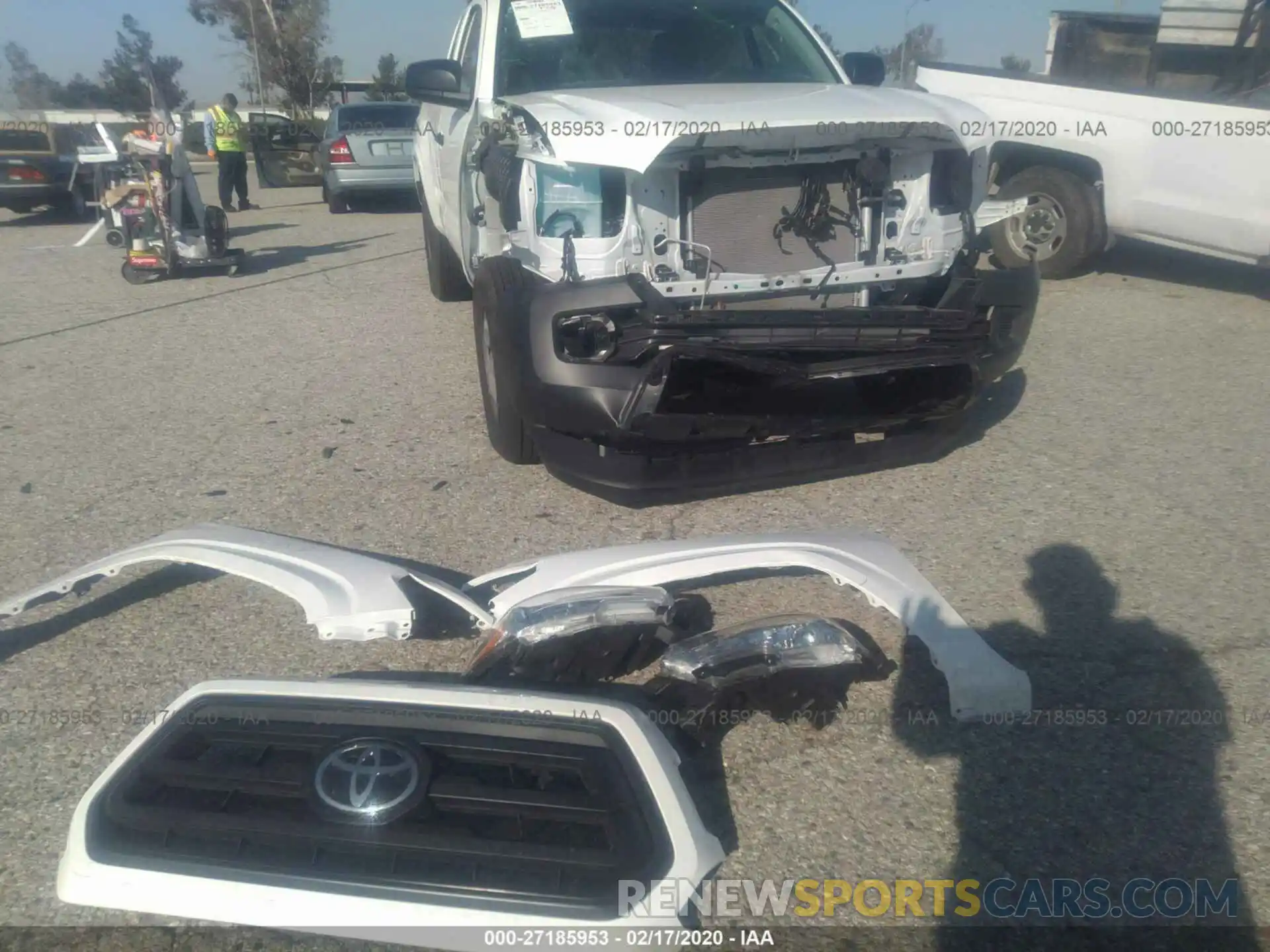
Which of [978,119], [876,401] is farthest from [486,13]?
[876,401]

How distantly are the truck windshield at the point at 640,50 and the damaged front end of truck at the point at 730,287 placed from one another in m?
0.67

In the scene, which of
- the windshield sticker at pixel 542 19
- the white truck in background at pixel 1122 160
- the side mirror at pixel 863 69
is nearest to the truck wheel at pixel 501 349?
the windshield sticker at pixel 542 19

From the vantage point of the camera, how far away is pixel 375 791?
1.99 m

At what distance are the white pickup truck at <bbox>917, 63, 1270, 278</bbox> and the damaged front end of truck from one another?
8.64ft

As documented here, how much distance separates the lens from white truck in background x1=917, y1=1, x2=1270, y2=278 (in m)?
6.59

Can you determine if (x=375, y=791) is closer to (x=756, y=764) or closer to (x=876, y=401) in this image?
(x=756, y=764)

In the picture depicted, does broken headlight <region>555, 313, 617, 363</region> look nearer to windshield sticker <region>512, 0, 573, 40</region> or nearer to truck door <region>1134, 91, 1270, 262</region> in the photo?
windshield sticker <region>512, 0, 573, 40</region>

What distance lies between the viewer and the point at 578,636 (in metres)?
2.62

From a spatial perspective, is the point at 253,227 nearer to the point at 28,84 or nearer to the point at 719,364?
the point at 719,364

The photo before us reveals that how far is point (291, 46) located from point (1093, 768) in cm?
4391

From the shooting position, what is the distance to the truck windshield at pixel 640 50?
4.79 m

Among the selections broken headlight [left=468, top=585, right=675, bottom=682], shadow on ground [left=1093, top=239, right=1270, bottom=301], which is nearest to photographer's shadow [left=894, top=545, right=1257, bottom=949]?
broken headlight [left=468, top=585, right=675, bottom=682]

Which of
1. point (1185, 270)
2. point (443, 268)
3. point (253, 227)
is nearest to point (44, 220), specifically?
point (253, 227)

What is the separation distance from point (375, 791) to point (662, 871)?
0.58m
